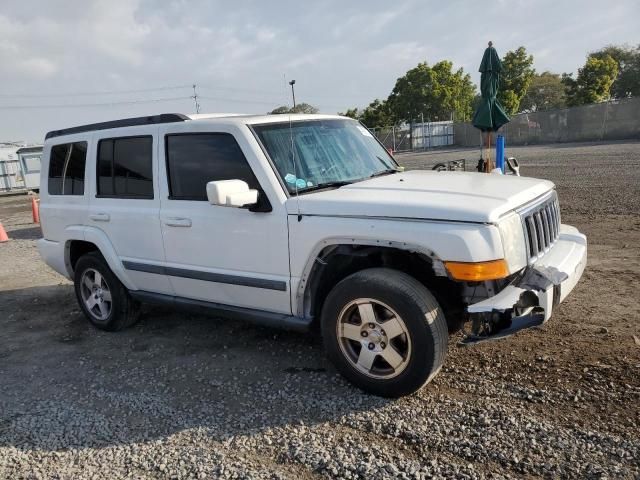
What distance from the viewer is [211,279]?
14.1ft

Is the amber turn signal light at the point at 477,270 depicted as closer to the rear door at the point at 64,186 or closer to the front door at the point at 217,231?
the front door at the point at 217,231

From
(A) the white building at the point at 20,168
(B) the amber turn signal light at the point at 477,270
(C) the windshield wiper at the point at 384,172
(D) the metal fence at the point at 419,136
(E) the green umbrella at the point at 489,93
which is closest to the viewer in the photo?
(B) the amber turn signal light at the point at 477,270

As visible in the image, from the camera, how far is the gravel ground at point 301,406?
2.96m

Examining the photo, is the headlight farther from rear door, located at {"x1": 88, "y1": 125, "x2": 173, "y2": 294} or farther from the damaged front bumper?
rear door, located at {"x1": 88, "y1": 125, "x2": 173, "y2": 294}

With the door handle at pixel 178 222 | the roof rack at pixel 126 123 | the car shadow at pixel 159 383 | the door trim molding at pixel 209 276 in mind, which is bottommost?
the car shadow at pixel 159 383

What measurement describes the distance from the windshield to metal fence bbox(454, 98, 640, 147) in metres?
26.0

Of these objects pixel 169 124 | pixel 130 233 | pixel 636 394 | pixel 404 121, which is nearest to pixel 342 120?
pixel 169 124

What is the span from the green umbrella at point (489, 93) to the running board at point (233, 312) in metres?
6.91

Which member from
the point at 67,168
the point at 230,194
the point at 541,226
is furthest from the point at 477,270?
the point at 67,168

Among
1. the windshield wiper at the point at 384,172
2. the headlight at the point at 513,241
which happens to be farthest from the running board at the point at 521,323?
the windshield wiper at the point at 384,172

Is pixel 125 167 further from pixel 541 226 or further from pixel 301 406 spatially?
pixel 541 226

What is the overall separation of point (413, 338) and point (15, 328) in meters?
4.63

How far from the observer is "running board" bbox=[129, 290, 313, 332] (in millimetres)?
3945

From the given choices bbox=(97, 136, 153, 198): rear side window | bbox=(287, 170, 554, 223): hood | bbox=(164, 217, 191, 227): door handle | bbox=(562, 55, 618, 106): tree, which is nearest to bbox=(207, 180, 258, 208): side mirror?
bbox=(287, 170, 554, 223): hood
